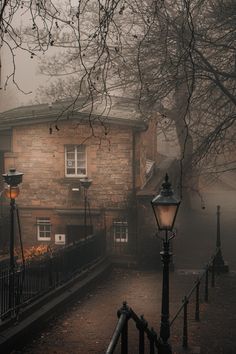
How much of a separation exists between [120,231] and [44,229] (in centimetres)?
355

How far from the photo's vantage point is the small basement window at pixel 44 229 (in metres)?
20.0

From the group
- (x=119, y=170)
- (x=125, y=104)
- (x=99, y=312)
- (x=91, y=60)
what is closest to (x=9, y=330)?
(x=99, y=312)

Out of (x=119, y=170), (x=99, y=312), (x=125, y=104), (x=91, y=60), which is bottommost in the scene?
(x=99, y=312)

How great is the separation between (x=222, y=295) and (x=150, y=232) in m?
5.07

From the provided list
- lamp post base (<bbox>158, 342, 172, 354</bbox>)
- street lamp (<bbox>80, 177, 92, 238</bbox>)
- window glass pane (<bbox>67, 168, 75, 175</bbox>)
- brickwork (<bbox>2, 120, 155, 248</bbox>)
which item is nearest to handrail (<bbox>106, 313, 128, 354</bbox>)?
lamp post base (<bbox>158, 342, 172, 354</bbox>)

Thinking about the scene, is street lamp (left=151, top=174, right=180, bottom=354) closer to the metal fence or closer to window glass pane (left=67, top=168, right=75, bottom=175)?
the metal fence

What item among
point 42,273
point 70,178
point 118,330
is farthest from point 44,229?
point 118,330

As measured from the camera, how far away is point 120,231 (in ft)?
63.5

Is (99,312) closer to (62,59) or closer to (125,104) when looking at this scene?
(125,104)

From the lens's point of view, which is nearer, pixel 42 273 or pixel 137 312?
pixel 42 273

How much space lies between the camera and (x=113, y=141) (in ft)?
62.3

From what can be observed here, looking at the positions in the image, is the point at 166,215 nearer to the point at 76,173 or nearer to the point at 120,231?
the point at 120,231

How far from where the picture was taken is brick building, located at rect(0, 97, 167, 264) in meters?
19.0

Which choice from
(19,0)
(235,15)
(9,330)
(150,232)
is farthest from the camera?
(150,232)
